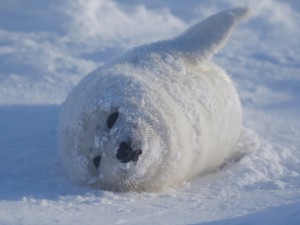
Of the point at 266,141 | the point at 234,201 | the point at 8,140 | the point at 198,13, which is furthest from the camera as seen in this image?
the point at 198,13

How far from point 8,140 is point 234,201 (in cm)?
189

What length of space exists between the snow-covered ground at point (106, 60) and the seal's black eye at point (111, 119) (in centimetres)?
38

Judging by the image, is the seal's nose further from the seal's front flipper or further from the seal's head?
the seal's front flipper

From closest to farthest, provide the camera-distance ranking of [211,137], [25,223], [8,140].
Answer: [25,223]
[211,137]
[8,140]

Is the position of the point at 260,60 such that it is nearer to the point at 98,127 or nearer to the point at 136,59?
the point at 136,59

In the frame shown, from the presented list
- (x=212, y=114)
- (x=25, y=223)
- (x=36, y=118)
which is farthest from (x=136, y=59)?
(x=25, y=223)

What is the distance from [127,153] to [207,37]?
171 cm

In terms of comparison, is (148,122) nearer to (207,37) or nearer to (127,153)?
(127,153)

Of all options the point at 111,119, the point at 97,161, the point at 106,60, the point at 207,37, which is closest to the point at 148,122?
the point at 111,119

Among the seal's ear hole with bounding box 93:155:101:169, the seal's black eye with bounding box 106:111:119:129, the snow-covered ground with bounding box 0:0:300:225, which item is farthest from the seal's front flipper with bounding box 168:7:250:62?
the seal's ear hole with bounding box 93:155:101:169

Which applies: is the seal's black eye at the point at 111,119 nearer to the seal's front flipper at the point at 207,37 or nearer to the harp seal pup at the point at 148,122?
the harp seal pup at the point at 148,122

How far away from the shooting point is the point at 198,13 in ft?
27.6

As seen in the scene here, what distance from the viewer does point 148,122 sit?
318 centimetres

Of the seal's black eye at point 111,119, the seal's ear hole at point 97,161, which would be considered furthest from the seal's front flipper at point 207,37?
the seal's ear hole at point 97,161
